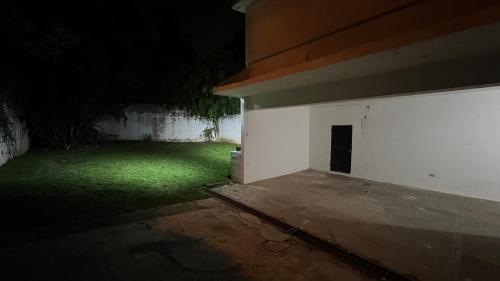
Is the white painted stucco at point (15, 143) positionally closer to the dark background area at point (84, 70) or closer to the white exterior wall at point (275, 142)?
the dark background area at point (84, 70)

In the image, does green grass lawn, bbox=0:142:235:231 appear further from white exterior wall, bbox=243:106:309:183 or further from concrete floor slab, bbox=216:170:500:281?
concrete floor slab, bbox=216:170:500:281

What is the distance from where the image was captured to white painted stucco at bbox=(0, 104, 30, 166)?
8500mm

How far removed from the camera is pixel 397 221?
4.39 m

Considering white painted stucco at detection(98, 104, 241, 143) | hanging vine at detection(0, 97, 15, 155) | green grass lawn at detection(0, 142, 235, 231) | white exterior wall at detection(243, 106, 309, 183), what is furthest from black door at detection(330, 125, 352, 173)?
hanging vine at detection(0, 97, 15, 155)

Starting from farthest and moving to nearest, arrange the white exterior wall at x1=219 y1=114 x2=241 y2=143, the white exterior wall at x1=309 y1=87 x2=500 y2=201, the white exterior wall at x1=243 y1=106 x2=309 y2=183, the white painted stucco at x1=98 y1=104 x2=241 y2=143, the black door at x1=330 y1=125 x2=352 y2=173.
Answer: the white painted stucco at x1=98 y1=104 x2=241 y2=143 < the white exterior wall at x1=219 y1=114 x2=241 y2=143 < the black door at x1=330 y1=125 x2=352 y2=173 < the white exterior wall at x1=243 y1=106 x2=309 y2=183 < the white exterior wall at x1=309 y1=87 x2=500 y2=201

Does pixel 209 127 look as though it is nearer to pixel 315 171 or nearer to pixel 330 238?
pixel 315 171

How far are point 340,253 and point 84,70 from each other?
12465mm

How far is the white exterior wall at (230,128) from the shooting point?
15.8m

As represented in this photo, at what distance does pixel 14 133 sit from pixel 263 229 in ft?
33.6

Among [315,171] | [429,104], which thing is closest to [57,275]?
[315,171]

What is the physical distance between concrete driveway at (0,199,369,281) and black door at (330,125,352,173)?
4.36 m

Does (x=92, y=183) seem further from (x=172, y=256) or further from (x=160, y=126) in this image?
(x=160, y=126)

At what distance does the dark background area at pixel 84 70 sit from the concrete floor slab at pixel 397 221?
9.40 m

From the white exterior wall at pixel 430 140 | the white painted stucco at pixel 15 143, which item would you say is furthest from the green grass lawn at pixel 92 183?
the white exterior wall at pixel 430 140
